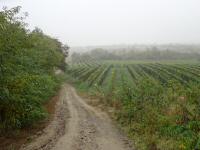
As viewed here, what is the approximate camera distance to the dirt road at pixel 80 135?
20594 mm

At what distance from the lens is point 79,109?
3697 centimetres

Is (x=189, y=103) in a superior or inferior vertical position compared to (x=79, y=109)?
superior

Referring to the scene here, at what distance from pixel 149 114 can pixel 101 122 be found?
15.2 ft

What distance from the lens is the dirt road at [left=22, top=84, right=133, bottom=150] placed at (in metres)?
20.6

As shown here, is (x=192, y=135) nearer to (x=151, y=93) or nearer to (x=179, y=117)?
(x=179, y=117)

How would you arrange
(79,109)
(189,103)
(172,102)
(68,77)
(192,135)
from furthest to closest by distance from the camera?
(68,77) < (79,109) < (172,102) < (189,103) < (192,135)

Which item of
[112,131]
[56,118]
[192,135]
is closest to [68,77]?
[56,118]

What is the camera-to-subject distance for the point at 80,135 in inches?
922

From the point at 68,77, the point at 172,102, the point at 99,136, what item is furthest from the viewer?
the point at 68,77

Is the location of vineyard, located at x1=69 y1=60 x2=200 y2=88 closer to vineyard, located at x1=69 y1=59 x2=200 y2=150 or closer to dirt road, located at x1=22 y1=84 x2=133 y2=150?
vineyard, located at x1=69 y1=59 x2=200 y2=150

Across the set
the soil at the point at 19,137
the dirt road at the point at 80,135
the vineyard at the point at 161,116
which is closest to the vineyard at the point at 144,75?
the vineyard at the point at 161,116

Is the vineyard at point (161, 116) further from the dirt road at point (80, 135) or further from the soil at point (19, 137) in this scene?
the soil at point (19, 137)

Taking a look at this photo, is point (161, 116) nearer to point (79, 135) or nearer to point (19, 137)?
point (79, 135)

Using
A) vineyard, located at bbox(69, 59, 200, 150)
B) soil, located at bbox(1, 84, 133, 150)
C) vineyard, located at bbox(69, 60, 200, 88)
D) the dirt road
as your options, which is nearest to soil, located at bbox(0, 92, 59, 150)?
soil, located at bbox(1, 84, 133, 150)
